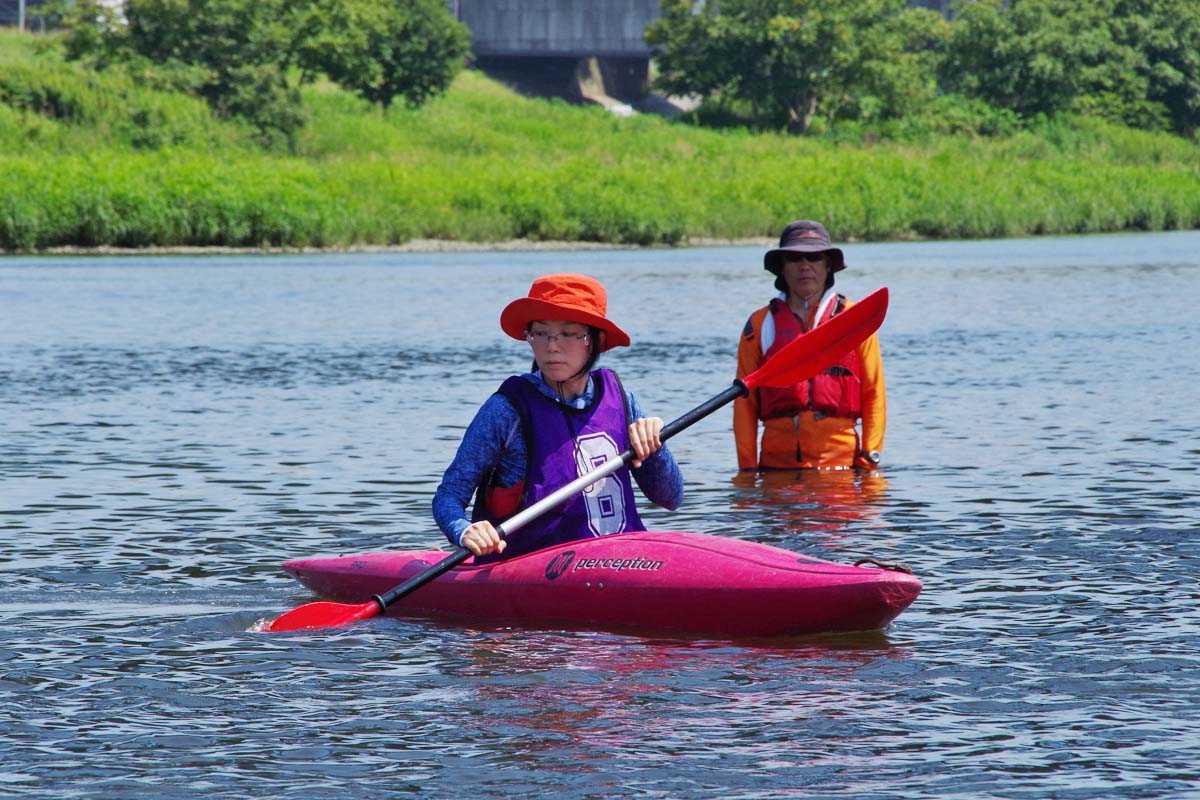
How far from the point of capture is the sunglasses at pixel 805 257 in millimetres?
8312

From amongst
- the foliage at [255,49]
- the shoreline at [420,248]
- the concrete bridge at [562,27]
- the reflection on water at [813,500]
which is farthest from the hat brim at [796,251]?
the concrete bridge at [562,27]

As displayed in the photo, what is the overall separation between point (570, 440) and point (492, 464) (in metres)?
0.28

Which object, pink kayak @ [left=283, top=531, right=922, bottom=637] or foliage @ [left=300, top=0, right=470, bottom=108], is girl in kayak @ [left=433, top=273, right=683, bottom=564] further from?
foliage @ [left=300, top=0, right=470, bottom=108]

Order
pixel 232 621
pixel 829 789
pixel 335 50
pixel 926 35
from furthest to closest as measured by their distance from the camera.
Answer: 1. pixel 926 35
2. pixel 335 50
3. pixel 232 621
4. pixel 829 789

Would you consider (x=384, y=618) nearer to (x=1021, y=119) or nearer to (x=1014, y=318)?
(x=1014, y=318)

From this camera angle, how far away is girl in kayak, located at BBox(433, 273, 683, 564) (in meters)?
6.06

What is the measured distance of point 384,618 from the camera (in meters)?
7.10

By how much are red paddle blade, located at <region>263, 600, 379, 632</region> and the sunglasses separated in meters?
2.65

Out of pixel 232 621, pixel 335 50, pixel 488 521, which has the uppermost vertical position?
pixel 335 50

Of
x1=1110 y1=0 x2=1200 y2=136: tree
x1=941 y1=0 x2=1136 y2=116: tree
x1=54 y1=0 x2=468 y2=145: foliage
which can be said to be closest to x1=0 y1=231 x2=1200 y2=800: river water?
x1=54 y1=0 x2=468 y2=145: foliage

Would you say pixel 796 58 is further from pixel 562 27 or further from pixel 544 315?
pixel 544 315

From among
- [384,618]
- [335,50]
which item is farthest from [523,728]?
[335,50]

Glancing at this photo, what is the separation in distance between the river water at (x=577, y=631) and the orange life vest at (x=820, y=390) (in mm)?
530

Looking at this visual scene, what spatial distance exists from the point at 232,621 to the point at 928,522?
3.53m
